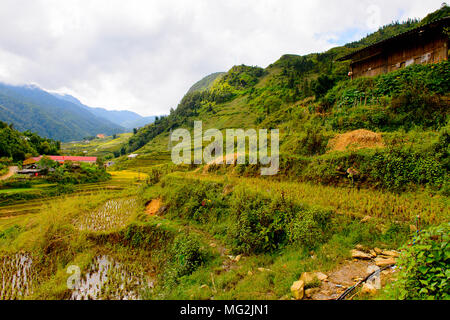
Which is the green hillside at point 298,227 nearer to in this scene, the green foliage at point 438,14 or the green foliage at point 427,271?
the green foliage at point 427,271

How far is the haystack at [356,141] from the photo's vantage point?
409 inches

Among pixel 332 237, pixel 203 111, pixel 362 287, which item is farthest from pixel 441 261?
pixel 203 111

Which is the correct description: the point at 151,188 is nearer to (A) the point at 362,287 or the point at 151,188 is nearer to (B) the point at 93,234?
(B) the point at 93,234

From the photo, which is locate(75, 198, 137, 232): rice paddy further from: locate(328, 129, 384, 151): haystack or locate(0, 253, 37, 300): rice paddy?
locate(328, 129, 384, 151): haystack

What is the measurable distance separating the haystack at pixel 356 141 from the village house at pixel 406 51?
284 inches

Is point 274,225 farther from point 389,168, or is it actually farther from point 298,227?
point 389,168

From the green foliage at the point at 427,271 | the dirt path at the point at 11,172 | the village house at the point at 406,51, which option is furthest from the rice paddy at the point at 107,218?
the dirt path at the point at 11,172

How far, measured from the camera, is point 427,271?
9.04ft

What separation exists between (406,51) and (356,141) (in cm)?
980

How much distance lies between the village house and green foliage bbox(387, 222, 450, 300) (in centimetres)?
1491

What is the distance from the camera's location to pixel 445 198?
613 centimetres


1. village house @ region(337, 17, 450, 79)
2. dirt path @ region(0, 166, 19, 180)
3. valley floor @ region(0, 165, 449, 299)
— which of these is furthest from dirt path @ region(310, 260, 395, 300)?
dirt path @ region(0, 166, 19, 180)

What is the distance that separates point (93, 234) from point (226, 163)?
8770mm

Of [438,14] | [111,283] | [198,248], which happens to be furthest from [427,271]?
[438,14]
